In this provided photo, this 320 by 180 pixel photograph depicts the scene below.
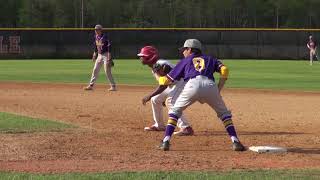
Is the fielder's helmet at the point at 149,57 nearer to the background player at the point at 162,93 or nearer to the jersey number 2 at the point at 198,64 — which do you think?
the background player at the point at 162,93

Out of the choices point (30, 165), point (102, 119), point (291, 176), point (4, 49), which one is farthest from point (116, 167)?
point (4, 49)

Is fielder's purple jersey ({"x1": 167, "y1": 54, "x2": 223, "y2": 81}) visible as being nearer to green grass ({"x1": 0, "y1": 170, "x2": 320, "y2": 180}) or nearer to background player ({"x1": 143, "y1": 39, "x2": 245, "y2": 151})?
background player ({"x1": 143, "y1": 39, "x2": 245, "y2": 151})

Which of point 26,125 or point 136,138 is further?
point 26,125

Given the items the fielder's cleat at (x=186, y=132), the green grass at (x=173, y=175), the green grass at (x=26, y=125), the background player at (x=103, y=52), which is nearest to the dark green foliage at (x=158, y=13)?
the background player at (x=103, y=52)

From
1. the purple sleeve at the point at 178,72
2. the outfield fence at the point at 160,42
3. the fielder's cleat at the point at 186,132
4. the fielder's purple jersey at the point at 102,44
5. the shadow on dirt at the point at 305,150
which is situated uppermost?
the purple sleeve at the point at 178,72

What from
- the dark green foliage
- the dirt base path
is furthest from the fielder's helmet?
the dark green foliage

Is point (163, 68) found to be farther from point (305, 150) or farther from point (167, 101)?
point (305, 150)

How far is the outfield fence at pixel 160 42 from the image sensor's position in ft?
143

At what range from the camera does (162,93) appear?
1086 centimetres

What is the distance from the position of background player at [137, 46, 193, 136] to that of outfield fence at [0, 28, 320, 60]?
32.3 m

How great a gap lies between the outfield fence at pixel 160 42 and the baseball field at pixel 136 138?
80.5 ft

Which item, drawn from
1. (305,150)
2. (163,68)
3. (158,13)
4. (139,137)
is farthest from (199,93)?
(158,13)

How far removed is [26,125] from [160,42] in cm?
3283

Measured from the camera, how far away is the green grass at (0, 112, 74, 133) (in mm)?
10742
